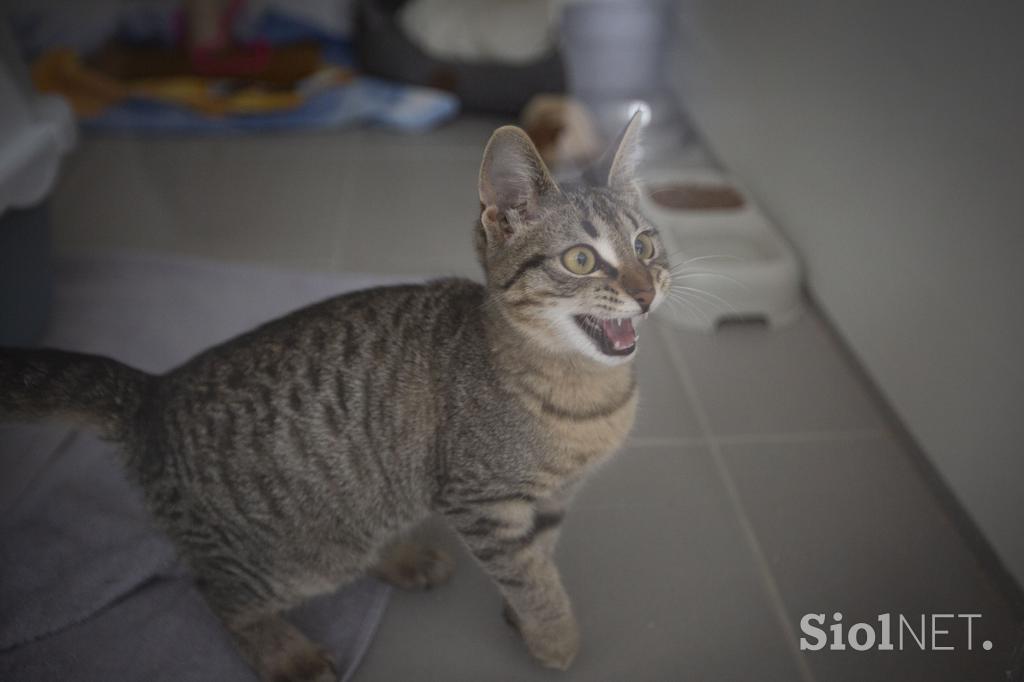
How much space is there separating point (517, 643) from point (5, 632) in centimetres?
94

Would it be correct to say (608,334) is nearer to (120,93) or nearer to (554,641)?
(554,641)

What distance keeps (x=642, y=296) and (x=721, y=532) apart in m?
0.71

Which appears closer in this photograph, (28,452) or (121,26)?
(28,452)

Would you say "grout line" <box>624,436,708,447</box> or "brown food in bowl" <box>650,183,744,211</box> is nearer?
"grout line" <box>624,436,708,447</box>

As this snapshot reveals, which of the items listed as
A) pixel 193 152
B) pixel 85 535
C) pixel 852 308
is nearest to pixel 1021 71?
pixel 852 308

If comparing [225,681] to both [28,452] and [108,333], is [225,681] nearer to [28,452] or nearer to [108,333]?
[28,452]

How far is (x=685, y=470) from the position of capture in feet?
5.94

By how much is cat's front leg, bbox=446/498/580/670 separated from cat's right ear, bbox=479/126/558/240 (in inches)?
17.9

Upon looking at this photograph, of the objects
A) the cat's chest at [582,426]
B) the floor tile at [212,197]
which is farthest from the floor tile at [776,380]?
the floor tile at [212,197]

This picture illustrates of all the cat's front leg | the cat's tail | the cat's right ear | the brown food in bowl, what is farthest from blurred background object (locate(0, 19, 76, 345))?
the brown food in bowl

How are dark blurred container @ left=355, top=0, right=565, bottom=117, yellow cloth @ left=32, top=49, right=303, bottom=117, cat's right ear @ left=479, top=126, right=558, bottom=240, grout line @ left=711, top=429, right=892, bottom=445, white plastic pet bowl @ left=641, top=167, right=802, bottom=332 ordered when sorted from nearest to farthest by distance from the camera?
cat's right ear @ left=479, top=126, right=558, bottom=240
grout line @ left=711, top=429, right=892, bottom=445
white plastic pet bowl @ left=641, top=167, right=802, bottom=332
dark blurred container @ left=355, top=0, right=565, bottom=117
yellow cloth @ left=32, top=49, right=303, bottom=117

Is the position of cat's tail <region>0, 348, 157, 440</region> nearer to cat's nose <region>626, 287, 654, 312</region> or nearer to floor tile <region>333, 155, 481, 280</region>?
cat's nose <region>626, 287, 654, 312</region>

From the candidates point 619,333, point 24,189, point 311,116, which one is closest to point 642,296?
point 619,333

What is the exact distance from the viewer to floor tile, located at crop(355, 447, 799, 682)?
1396 millimetres
